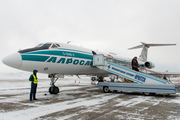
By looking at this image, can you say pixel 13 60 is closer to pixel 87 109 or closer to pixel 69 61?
pixel 69 61

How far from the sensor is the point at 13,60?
7.70 meters

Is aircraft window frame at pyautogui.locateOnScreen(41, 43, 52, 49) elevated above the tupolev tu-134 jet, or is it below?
above

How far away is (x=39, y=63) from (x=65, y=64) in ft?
5.98

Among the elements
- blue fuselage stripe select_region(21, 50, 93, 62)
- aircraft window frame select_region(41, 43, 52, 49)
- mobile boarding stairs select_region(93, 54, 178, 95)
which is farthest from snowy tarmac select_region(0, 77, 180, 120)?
aircraft window frame select_region(41, 43, 52, 49)

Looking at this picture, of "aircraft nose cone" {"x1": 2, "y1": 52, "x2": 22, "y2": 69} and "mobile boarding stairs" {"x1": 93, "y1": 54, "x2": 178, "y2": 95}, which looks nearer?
"aircraft nose cone" {"x1": 2, "y1": 52, "x2": 22, "y2": 69}

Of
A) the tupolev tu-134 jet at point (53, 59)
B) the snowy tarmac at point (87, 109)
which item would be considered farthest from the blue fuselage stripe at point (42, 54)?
the snowy tarmac at point (87, 109)

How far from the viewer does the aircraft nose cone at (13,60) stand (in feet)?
25.2

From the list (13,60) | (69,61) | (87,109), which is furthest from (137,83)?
(13,60)

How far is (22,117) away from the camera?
4.84 m

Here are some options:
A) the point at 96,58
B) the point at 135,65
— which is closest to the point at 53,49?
the point at 96,58

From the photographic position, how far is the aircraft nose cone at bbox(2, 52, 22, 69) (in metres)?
7.68

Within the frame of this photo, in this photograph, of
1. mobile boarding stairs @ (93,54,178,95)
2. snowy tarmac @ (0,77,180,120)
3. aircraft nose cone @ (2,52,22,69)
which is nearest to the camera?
snowy tarmac @ (0,77,180,120)

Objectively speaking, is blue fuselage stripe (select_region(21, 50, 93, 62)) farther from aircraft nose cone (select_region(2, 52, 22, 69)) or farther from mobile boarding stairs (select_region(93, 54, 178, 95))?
mobile boarding stairs (select_region(93, 54, 178, 95))

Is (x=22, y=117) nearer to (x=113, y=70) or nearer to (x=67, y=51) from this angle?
(x=67, y=51)
